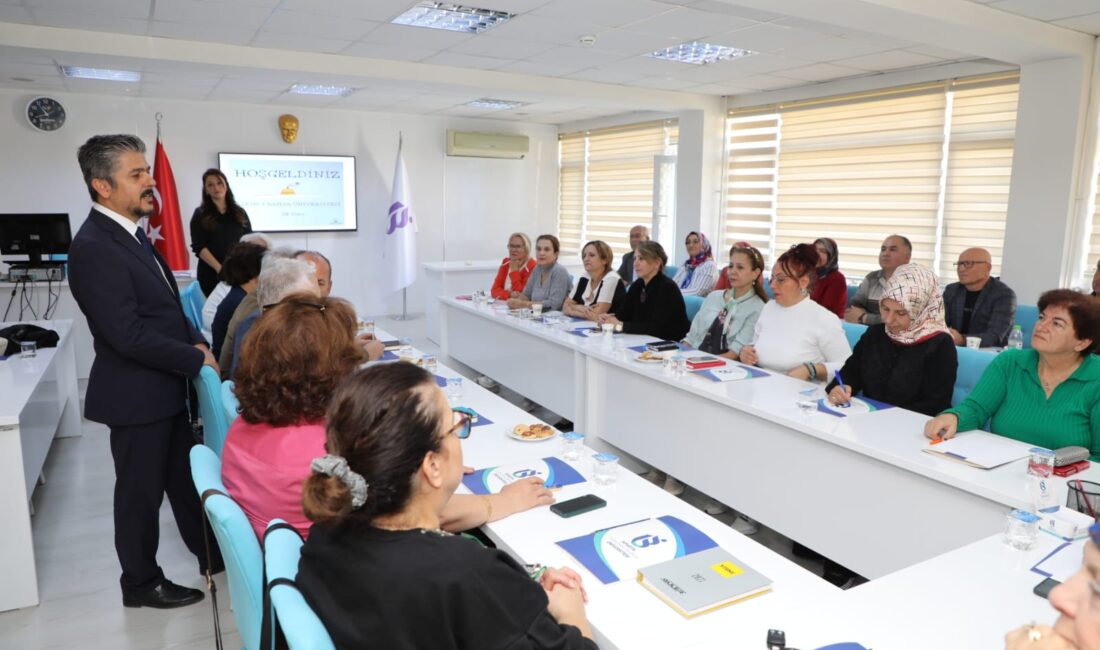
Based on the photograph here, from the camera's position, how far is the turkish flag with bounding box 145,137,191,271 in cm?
707

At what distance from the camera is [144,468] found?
8.15 ft

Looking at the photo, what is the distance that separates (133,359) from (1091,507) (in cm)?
293

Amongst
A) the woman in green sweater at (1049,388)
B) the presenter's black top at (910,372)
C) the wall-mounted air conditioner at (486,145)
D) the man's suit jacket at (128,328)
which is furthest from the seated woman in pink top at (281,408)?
the wall-mounted air conditioner at (486,145)

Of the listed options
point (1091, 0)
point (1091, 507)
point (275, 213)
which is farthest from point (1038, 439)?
point (275, 213)

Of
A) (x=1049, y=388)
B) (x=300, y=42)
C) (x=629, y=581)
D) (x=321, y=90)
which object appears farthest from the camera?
(x=321, y=90)

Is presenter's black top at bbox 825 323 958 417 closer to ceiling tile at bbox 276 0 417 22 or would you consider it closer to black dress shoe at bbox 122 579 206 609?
black dress shoe at bbox 122 579 206 609

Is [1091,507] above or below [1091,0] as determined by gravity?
below

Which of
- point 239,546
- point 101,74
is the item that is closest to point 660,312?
point 239,546

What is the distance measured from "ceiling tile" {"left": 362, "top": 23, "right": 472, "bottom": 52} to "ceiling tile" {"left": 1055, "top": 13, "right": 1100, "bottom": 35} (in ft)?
12.8

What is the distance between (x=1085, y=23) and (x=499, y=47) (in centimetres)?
390

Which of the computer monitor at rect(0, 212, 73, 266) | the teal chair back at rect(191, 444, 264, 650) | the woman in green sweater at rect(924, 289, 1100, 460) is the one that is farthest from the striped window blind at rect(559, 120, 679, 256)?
the teal chair back at rect(191, 444, 264, 650)

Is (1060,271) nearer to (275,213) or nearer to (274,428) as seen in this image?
(274,428)

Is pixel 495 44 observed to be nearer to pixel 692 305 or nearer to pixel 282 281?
pixel 692 305

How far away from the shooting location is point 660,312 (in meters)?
4.53
